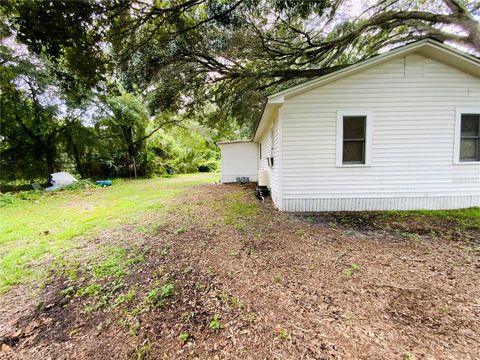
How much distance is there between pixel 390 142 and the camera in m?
5.34

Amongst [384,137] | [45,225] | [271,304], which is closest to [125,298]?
[271,304]

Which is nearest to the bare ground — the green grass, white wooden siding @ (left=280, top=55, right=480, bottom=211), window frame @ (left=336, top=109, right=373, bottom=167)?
the green grass

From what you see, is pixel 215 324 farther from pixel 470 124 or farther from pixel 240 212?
pixel 470 124

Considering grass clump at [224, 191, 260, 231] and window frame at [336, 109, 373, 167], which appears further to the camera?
window frame at [336, 109, 373, 167]

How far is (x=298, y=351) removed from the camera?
171cm

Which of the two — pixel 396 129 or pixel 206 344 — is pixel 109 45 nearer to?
pixel 206 344

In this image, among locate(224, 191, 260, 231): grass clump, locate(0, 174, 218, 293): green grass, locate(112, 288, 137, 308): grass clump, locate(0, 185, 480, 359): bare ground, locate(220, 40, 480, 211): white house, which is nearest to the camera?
locate(0, 185, 480, 359): bare ground

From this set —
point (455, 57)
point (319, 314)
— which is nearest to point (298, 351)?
point (319, 314)

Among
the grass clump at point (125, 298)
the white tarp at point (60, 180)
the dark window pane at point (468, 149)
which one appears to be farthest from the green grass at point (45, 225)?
the dark window pane at point (468, 149)

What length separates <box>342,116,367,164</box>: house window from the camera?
5430 mm

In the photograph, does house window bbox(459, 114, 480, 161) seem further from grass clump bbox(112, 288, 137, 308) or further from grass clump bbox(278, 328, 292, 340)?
grass clump bbox(112, 288, 137, 308)

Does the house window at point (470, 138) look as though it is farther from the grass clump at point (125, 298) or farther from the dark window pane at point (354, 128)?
the grass clump at point (125, 298)

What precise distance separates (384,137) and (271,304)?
195 inches

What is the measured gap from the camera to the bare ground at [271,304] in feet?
5.82
